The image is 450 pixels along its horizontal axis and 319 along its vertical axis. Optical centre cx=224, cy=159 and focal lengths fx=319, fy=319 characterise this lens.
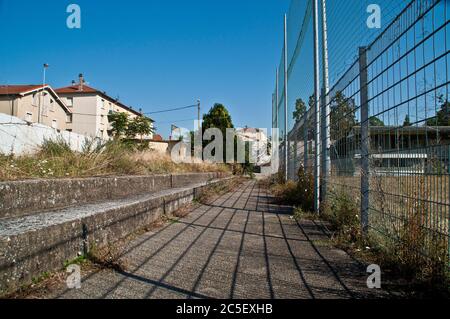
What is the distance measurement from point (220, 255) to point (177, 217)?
6.57ft

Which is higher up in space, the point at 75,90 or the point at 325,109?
the point at 75,90

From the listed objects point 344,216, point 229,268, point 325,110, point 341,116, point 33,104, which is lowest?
point 229,268

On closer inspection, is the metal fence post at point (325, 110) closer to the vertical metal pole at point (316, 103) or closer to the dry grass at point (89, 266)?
the vertical metal pole at point (316, 103)

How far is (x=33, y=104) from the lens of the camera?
3050 cm

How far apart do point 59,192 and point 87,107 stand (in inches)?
1755

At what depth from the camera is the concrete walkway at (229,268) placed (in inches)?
75.5

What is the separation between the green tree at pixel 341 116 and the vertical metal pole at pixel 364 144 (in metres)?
0.37

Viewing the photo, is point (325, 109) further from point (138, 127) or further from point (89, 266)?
point (138, 127)

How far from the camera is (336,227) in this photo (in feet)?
13.1

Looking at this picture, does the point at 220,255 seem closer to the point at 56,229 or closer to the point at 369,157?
the point at 56,229

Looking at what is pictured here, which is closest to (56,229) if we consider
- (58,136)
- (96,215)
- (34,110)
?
(96,215)

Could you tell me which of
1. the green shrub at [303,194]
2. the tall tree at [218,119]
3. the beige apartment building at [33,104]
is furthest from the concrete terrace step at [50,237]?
the beige apartment building at [33,104]

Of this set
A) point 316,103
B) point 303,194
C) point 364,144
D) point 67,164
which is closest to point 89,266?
point 67,164

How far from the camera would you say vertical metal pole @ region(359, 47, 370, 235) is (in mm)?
3088
